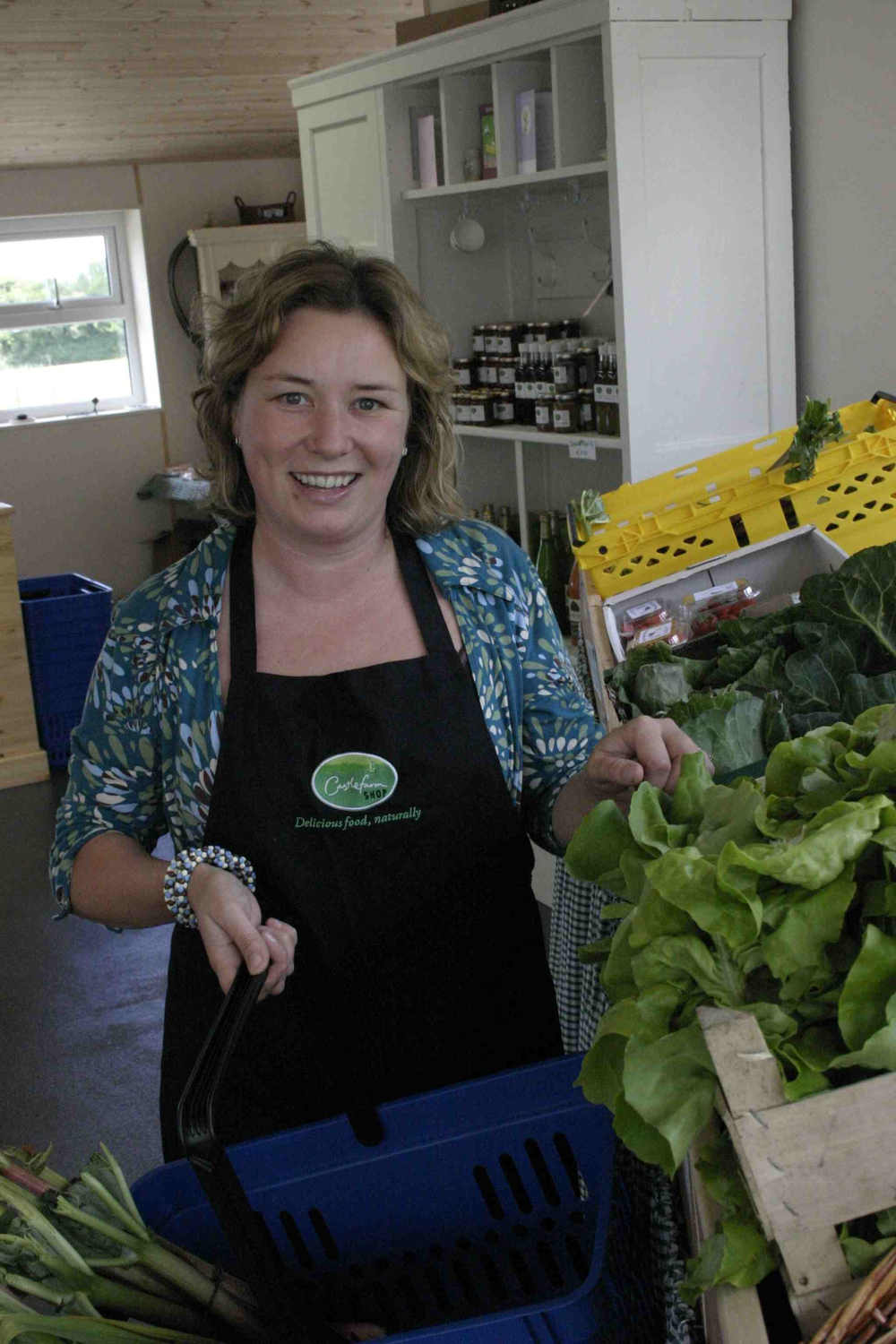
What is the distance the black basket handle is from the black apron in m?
0.47

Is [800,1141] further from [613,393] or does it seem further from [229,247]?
[229,247]

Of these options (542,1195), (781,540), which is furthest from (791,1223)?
(781,540)

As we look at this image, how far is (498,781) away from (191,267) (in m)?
8.05

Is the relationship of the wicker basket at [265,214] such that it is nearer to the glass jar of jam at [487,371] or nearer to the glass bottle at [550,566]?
the glass jar of jam at [487,371]

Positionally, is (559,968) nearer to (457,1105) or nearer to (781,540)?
(781,540)

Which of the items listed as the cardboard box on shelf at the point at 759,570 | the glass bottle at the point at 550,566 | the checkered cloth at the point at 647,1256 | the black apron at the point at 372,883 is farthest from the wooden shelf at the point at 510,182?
the checkered cloth at the point at 647,1256

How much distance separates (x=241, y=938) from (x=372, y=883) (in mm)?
318

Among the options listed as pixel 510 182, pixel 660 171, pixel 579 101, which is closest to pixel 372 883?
pixel 660 171

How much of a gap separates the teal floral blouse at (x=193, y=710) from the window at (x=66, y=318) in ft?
25.4

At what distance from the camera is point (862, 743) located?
3.63ft

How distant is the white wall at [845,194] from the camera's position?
3.63 metres

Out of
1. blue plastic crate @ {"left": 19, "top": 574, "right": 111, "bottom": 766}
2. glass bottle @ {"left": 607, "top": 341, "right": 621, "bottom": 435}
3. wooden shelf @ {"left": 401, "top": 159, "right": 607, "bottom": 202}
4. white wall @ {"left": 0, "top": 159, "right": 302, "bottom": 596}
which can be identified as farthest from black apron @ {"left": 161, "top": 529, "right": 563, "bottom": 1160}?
white wall @ {"left": 0, "top": 159, "right": 302, "bottom": 596}

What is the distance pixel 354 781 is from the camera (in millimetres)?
1537

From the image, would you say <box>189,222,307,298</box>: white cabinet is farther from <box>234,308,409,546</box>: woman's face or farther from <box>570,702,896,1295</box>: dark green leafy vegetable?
<box>570,702,896,1295</box>: dark green leafy vegetable
